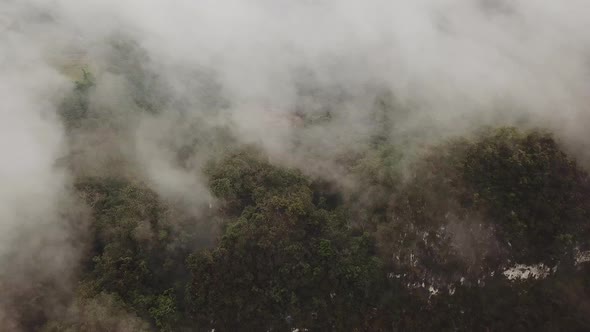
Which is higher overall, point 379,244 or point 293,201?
point 293,201

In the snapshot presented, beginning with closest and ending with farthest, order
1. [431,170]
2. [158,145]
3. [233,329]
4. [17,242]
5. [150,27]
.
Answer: [17,242], [233,329], [431,170], [158,145], [150,27]

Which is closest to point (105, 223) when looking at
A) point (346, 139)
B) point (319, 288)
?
point (319, 288)

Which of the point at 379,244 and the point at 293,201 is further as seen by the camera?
the point at 379,244

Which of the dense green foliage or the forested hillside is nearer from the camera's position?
the forested hillside

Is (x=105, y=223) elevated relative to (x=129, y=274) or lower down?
elevated

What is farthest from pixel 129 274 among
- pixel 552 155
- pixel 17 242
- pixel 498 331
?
pixel 552 155

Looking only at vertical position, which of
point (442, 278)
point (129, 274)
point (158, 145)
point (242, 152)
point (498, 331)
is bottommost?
point (498, 331)

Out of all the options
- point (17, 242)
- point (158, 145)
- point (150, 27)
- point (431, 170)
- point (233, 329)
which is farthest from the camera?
point (150, 27)

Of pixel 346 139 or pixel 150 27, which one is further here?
pixel 150 27

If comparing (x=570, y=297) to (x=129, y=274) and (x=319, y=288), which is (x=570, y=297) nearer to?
(x=319, y=288)

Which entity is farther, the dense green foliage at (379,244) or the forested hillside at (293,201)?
the dense green foliage at (379,244)
